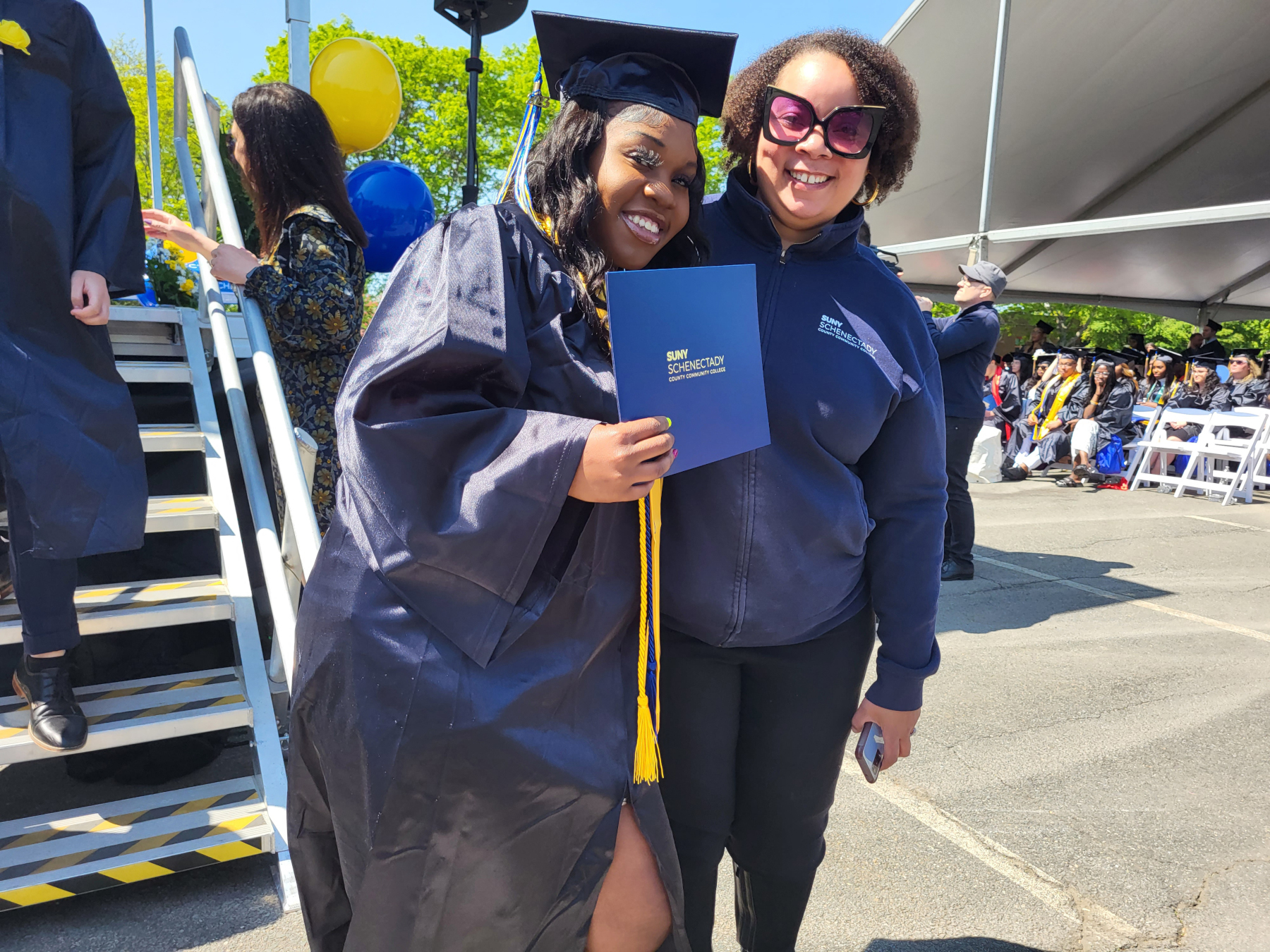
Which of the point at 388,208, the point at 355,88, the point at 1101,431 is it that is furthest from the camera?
the point at 1101,431

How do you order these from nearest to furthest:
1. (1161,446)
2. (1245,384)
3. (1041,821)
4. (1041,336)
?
(1041,821), (1161,446), (1245,384), (1041,336)

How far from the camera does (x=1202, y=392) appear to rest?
1284 centimetres

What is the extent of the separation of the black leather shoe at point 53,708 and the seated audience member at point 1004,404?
14.4 meters

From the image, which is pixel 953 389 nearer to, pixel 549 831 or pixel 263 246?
pixel 263 246

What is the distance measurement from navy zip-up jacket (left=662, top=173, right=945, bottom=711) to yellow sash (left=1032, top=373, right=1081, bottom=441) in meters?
12.7

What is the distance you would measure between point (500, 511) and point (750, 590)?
2.21ft

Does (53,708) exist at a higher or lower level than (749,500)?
lower

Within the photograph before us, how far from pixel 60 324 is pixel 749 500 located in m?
1.99

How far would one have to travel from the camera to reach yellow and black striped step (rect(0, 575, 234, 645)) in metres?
2.69

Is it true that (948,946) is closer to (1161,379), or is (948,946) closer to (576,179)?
(576,179)

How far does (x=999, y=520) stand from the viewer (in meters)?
9.20

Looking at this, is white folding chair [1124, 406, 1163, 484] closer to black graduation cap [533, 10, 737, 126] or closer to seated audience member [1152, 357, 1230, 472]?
seated audience member [1152, 357, 1230, 472]

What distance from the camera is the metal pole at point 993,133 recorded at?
937 cm

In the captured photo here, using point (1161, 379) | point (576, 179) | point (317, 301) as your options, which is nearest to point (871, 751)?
point (576, 179)
